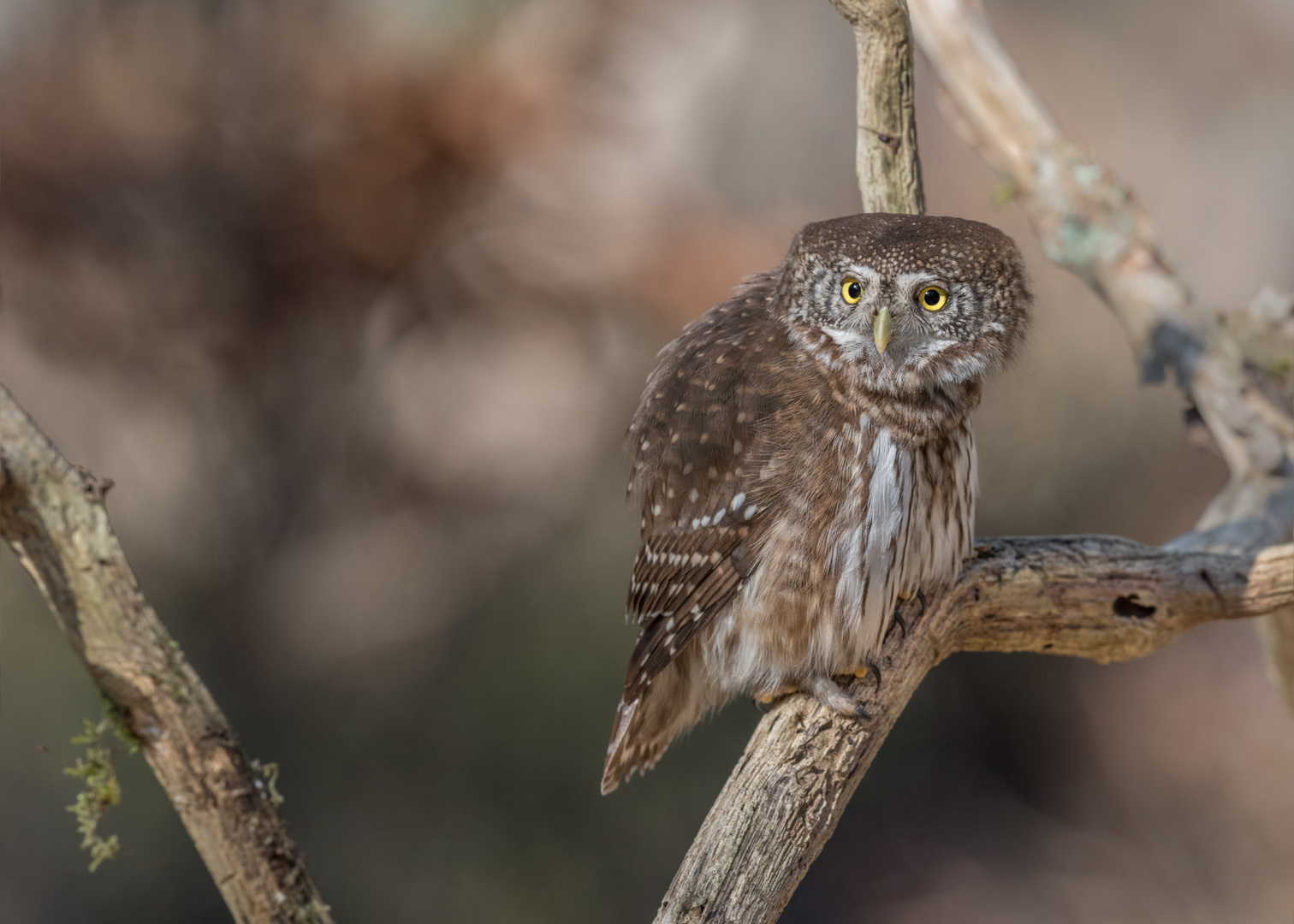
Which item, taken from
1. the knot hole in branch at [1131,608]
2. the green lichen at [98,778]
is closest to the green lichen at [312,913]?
the green lichen at [98,778]

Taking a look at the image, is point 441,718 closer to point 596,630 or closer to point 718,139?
point 596,630

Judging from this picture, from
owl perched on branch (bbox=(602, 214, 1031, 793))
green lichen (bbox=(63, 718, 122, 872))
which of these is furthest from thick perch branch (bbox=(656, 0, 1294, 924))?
green lichen (bbox=(63, 718, 122, 872))

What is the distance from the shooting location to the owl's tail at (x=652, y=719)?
7.20 feet

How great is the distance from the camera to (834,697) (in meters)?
1.94

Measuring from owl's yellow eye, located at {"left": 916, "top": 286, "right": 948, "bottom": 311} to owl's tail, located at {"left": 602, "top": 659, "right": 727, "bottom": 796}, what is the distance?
3.18 ft

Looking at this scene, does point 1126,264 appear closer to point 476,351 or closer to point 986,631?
point 986,631

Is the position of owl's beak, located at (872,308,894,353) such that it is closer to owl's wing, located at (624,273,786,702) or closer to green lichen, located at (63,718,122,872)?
owl's wing, located at (624,273,786,702)

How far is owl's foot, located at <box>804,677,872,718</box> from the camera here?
1.93m

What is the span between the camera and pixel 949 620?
7.06 ft

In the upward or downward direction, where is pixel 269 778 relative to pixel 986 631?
downward

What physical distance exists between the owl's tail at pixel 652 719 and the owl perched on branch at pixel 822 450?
0.10 meters

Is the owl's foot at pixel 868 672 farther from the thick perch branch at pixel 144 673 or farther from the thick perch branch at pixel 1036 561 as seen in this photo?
the thick perch branch at pixel 144 673

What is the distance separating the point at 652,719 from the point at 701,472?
2.14 feet

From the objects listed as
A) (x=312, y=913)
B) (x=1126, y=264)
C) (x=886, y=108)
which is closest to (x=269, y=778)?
(x=312, y=913)
